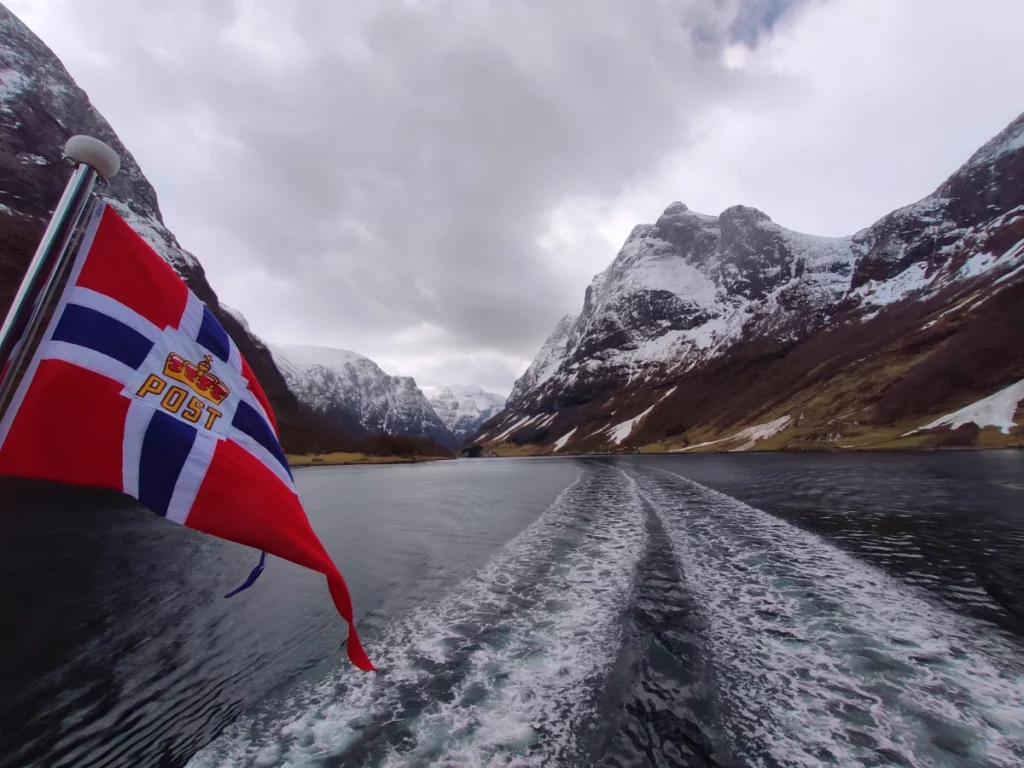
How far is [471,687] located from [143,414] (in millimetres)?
8422

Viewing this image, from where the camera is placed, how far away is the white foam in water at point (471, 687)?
7598 mm

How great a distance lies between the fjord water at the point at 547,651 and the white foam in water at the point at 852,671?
52mm

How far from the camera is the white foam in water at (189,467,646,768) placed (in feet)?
24.9

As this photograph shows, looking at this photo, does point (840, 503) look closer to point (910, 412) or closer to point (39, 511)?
point (39, 511)

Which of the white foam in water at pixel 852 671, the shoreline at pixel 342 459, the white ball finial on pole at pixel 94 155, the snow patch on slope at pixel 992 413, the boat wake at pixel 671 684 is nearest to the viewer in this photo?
the white ball finial on pole at pixel 94 155

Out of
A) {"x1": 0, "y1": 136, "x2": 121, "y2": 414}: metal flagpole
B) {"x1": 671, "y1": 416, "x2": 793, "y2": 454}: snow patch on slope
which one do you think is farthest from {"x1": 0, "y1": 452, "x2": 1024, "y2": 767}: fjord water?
{"x1": 671, "y1": 416, "x2": 793, "y2": 454}: snow patch on slope

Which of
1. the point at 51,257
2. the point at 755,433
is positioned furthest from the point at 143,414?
the point at 755,433

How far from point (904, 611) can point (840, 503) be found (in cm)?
2276

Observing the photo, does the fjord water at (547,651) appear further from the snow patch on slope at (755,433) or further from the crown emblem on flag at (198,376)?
the snow patch on slope at (755,433)

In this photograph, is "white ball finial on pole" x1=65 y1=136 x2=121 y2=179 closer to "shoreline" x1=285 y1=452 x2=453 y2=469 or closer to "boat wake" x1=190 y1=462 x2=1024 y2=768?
"boat wake" x1=190 y1=462 x2=1024 y2=768

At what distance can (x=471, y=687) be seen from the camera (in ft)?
30.9

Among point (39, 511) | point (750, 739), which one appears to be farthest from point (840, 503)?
point (39, 511)

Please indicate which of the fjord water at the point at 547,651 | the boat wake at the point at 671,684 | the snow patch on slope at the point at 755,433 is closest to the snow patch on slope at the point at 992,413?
the snow patch on slope at the point at 755,433

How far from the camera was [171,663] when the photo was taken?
11328 millimetres
